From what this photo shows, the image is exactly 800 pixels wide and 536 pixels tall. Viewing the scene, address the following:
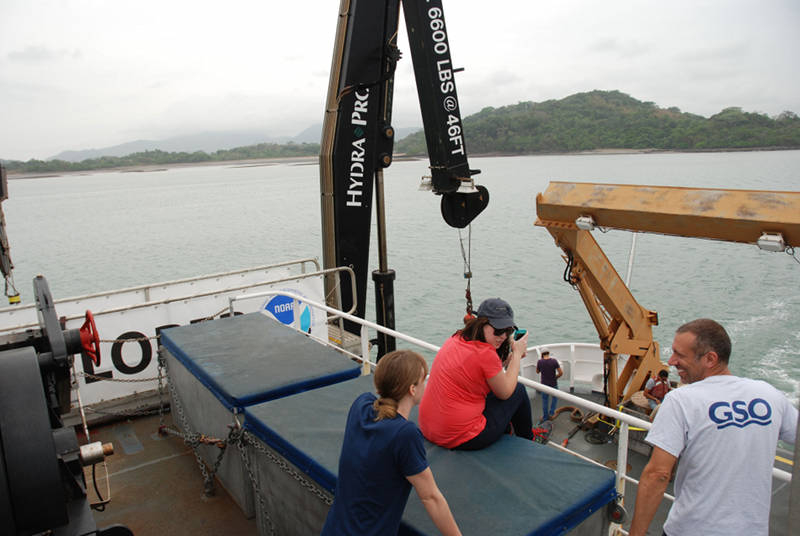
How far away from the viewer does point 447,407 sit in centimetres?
311

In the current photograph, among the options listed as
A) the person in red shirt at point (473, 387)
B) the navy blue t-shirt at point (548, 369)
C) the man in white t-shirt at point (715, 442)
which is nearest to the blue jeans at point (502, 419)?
the person in red shirt at point (473, 387)

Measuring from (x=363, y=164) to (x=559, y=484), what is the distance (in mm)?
6486

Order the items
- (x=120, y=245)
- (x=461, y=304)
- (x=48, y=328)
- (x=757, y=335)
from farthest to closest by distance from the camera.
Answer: (x=120, y=245) → (x=461, y=304) → (x=757, y=335) → (x=48, y=328)

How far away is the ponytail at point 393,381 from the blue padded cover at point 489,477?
2.10ft

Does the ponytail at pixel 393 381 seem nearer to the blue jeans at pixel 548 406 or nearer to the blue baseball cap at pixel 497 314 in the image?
the blue baseball cap at pixel 497 314

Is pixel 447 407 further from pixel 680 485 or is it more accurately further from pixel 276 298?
pixel 276 298

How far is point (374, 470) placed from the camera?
7.13ft

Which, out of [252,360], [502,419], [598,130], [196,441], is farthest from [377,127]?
[598,130]

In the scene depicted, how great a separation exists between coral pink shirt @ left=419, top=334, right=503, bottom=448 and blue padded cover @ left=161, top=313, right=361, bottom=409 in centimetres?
133

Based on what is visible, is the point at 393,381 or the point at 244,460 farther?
the point at 244,460

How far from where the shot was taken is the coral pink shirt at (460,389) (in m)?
3.05

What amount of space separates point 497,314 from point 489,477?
0.83 meters

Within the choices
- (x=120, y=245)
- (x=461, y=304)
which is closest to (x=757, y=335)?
(x=461, y=304)

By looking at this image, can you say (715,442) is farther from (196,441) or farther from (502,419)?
(196,441)
